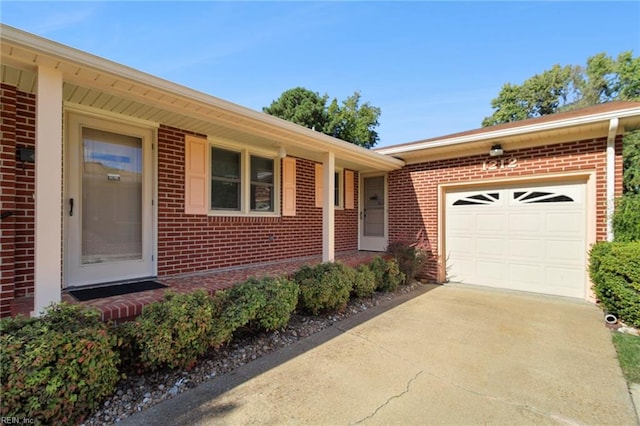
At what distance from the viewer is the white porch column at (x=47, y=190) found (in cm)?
252

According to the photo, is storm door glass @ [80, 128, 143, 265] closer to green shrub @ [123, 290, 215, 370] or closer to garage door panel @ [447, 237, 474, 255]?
green shrub @ [123, 290, 215, 370]

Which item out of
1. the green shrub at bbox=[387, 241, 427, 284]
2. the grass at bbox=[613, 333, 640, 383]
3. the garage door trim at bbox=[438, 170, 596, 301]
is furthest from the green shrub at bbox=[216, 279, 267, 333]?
the garage door trim at bbox=[438, 170, 596, 301]

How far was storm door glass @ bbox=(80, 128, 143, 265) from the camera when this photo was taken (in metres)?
3.88

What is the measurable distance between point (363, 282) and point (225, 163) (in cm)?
327

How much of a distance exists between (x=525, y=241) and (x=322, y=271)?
4.33 meters

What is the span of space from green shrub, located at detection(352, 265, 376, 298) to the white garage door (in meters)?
2.75

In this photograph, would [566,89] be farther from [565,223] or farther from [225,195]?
[225,195]

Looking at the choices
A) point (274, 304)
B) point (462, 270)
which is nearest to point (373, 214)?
point (462, 270)

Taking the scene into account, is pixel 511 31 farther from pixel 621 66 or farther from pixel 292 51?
pixel 621 66

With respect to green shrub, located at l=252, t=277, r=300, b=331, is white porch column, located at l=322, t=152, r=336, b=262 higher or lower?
higher

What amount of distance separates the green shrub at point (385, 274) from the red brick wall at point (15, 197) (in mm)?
4929

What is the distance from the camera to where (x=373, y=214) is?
8281mm

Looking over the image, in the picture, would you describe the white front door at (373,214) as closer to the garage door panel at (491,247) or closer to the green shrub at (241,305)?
the garage door panel at (491,247)

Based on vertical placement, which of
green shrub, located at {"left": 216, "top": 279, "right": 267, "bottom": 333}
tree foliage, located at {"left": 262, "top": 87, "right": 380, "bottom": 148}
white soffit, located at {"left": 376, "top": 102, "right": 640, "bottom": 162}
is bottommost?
green shrub, located at {"left": 216, "top": 279, "right": 267, "bottom": 333}
